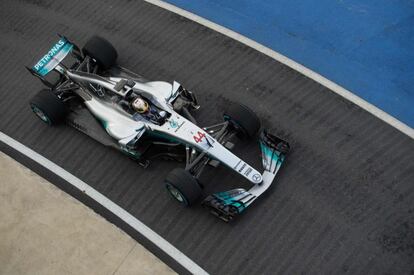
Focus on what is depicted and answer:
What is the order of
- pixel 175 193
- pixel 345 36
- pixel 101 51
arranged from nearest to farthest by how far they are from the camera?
1. pixel 175 193
2. pixel 101 51
3. pixel 345 36

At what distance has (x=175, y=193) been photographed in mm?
7684

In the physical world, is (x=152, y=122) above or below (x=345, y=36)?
below

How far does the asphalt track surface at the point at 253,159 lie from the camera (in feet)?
24.3

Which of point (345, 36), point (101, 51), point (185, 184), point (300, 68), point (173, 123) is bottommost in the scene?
point (185, 184)

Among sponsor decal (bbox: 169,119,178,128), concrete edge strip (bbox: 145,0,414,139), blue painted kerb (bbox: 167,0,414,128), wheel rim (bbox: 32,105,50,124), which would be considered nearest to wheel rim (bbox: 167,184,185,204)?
sponsor decal (bbox: 169,119,178,128)

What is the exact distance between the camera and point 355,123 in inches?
338

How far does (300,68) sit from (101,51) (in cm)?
402

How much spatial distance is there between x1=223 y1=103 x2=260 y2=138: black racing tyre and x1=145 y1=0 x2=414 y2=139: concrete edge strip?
76.3 inches

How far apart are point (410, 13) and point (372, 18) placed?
81 cm

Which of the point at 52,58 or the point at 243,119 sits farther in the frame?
the point at 52,58

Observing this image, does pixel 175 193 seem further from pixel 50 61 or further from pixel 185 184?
pixel 50 61

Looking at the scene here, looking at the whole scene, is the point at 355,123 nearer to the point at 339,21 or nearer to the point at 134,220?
the point at 339,21

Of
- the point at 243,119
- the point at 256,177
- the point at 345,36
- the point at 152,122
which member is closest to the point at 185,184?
the point at 256,177

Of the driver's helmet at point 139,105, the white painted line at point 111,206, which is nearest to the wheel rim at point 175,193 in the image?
the white painted line at point 111,206
